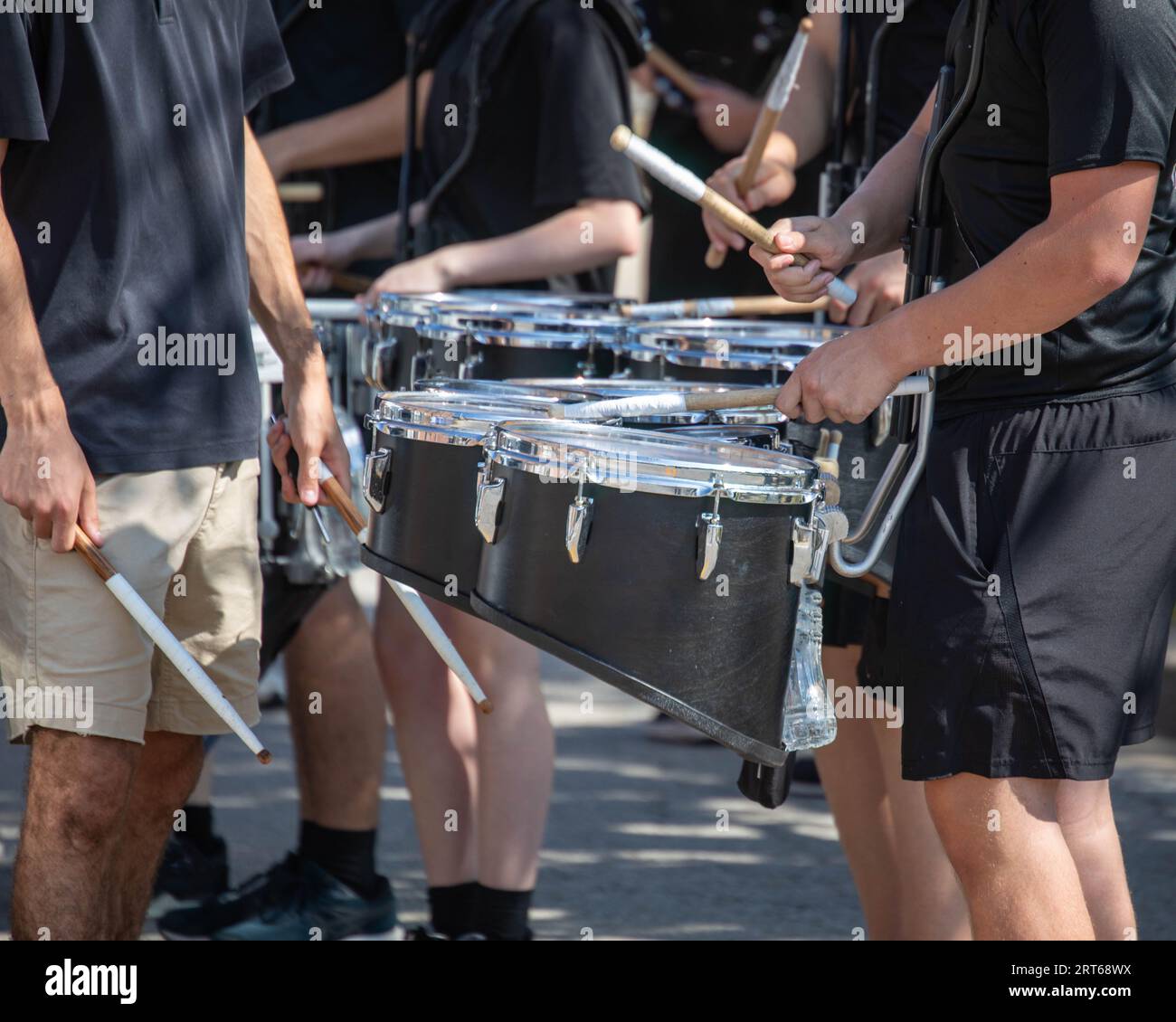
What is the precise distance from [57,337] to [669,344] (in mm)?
1025

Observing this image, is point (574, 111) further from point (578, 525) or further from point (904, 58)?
point (578, 525)

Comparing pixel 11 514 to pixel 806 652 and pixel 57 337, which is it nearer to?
pixel 57 337

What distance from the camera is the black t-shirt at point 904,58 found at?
3074mm

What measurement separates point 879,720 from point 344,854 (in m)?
1.24

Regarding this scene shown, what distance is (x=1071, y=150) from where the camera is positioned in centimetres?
190

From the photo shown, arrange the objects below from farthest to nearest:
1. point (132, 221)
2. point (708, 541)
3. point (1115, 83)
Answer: point (132, 221)
point (708, 541)
point (1115, 83)

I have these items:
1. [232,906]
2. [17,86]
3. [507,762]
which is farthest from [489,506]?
[232,906]

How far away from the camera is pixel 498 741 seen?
10.4 feet

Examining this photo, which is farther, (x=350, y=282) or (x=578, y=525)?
(x=350, y=282)

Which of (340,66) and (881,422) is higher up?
(340,66)

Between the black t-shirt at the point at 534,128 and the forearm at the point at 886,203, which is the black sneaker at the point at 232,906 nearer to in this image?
the black t-shirt at the point at 534,128

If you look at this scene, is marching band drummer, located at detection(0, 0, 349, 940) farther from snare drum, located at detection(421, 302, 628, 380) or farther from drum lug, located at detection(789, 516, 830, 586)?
drum lug, located at detection(789, 516, 830, 586)

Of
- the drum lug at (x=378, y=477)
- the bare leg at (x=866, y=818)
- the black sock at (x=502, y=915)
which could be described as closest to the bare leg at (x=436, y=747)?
the black sock at (x=502, y=915)

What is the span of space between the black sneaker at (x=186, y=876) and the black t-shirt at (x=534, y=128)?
1.44 meters
